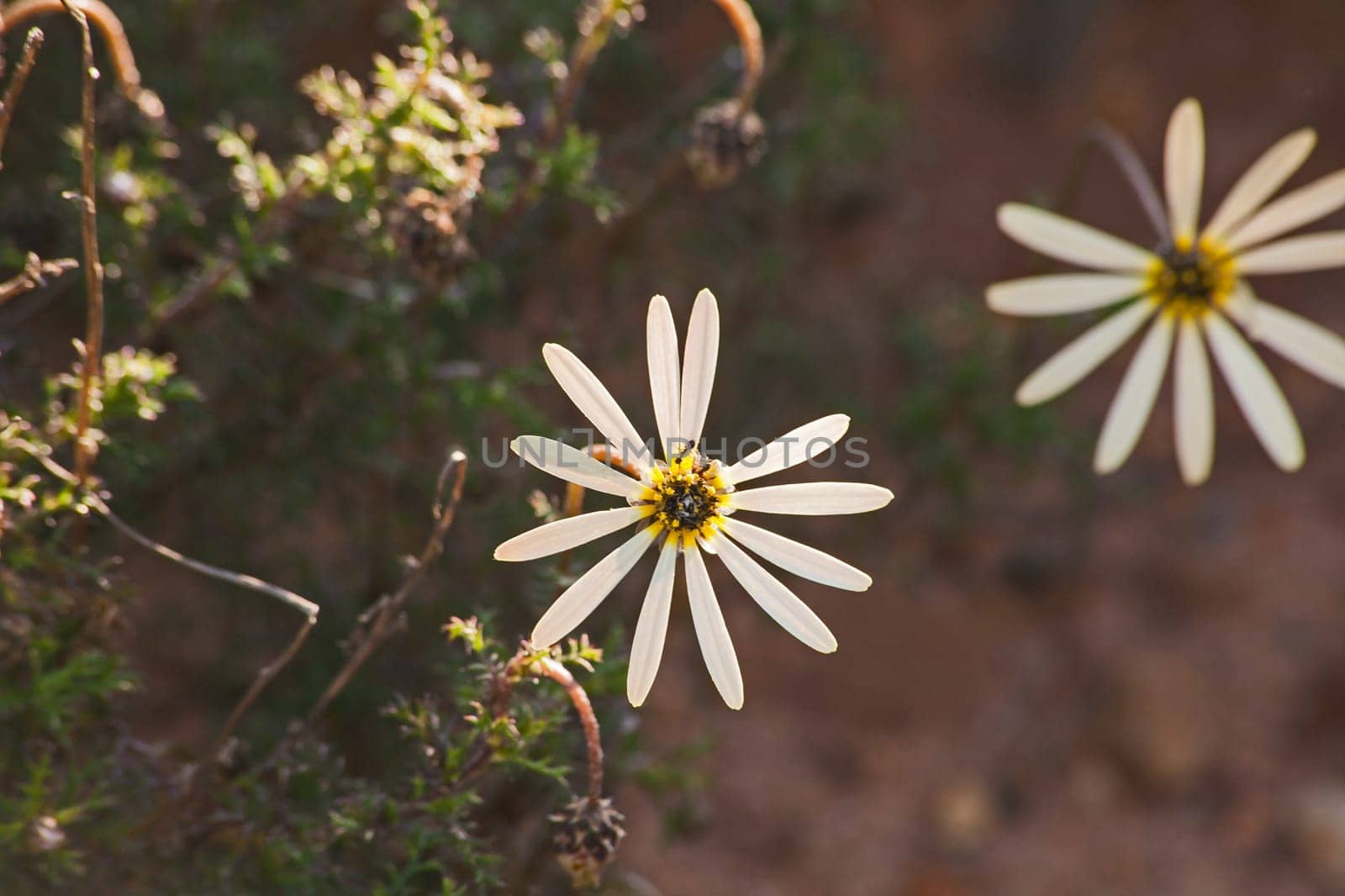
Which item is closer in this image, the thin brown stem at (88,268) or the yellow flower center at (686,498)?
the thin brown stem at (88,268)

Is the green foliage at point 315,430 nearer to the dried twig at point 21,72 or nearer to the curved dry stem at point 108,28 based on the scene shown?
the curved dry stem at point 108,28

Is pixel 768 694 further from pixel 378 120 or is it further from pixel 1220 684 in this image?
pixel 378 120

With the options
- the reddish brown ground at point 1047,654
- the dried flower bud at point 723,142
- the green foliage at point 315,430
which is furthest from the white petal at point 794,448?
the reddish brown ground at point 1047,654

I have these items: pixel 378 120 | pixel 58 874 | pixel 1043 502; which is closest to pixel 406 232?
pixel 378 120

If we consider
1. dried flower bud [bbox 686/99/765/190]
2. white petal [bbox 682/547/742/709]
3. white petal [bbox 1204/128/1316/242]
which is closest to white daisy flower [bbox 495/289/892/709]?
white petal [bbox 682/547/742/709]

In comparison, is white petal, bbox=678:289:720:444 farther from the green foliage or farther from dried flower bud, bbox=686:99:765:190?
dried flower bud, bbox=686:99:765:190

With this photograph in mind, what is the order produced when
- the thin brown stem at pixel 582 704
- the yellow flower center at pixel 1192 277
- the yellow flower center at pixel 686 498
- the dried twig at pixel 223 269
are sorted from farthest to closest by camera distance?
the yellow flower center at pixel 1192 277 → the dried twig at pixel 223 269 → the yellow flower center at pixel 686 498 → the thin brown stem at pixel 582 704

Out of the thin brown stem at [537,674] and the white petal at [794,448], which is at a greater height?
the white petal at [794,448]

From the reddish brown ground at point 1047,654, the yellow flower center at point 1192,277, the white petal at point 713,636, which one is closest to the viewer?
the white petal at point 713,636
